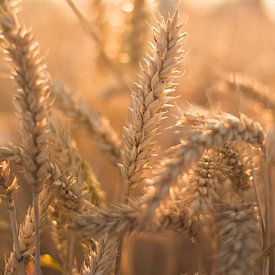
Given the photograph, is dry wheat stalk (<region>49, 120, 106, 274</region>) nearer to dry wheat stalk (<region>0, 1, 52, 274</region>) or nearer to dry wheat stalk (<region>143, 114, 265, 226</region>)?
dry wheat stalk (<region>0, 1, 52, 274</region>)

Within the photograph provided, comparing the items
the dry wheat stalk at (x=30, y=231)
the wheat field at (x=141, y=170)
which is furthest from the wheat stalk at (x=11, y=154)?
the dry wheat stalk at (x=30, y=231)

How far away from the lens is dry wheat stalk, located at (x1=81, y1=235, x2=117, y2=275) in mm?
1136

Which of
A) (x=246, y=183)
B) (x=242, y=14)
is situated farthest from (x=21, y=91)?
(x=242, y=14)

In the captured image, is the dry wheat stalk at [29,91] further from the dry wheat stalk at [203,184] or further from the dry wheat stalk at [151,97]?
the dry wheat stalk at [203,184]

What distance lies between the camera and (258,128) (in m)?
1.04

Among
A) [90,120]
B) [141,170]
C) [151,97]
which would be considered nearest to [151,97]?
[151,97]

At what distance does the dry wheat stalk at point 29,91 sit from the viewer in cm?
97

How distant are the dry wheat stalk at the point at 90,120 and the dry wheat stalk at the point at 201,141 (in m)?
0.55

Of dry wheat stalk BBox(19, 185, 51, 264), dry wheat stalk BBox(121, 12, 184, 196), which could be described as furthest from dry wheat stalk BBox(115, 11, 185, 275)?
dry wheat stalk BBox(19, 185, 51, 264)

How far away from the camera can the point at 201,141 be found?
2.92 ft

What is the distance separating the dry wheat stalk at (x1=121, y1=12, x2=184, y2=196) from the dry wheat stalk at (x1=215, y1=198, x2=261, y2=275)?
0.20m

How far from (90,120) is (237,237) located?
2.54 feet

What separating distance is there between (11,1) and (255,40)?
4775 millimetres

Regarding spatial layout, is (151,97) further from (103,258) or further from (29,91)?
(103,258)
